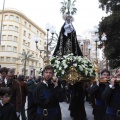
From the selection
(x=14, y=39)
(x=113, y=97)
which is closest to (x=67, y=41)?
(x=113, y=97)

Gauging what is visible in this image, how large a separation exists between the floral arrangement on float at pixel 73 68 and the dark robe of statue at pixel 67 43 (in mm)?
1716

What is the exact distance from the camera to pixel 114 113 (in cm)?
446

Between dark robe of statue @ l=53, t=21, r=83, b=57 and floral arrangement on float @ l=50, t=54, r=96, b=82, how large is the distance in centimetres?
172

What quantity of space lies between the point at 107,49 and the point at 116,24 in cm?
227

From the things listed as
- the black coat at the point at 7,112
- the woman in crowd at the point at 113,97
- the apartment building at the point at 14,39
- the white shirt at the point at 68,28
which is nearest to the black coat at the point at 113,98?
the woman in crowd at the point at 113,97

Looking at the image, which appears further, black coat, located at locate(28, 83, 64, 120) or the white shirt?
the white shirt

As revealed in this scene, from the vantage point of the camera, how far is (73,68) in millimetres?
7992

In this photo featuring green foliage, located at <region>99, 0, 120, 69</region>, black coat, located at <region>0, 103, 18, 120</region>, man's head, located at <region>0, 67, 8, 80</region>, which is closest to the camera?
black coat, located at <region>0, 103, 18, 120</region>

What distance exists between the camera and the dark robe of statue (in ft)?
33.2

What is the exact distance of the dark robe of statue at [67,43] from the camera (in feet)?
33.2

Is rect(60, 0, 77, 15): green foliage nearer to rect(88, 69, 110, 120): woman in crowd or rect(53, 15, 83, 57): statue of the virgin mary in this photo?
rect(53, 15, 83, 57): statue of the virgin mary

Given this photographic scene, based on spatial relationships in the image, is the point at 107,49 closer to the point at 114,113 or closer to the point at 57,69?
the point at 57,69

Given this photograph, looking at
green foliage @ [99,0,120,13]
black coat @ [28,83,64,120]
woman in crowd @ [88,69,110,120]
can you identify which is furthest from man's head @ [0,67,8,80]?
green foliage @ [99,0,120,13]

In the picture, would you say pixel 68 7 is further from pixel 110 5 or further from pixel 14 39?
pixel 14 39
